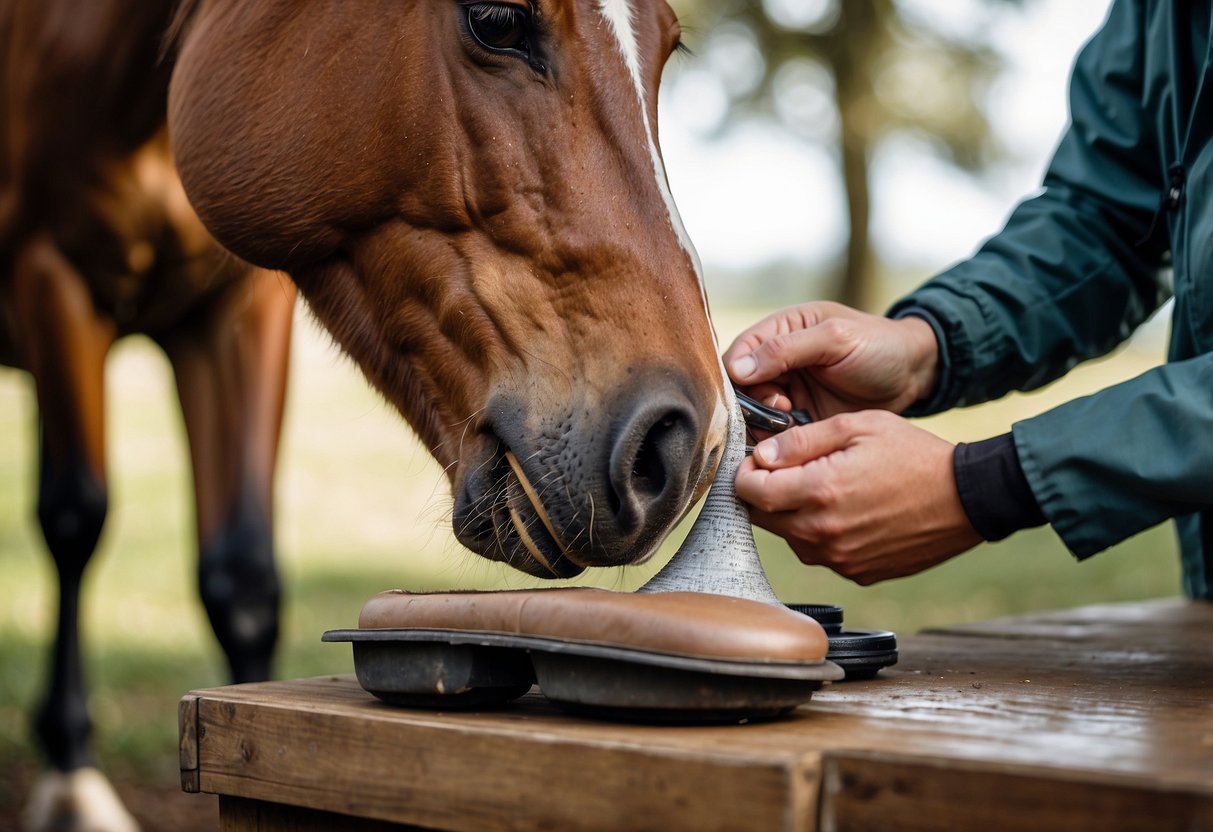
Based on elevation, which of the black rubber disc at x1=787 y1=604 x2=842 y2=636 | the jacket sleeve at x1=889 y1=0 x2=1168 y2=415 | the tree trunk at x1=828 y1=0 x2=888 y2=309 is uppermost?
the tree trunk at x1=828 y1=0 x2=888 y2=309

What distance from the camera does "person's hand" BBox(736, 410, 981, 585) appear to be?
4.51 ft

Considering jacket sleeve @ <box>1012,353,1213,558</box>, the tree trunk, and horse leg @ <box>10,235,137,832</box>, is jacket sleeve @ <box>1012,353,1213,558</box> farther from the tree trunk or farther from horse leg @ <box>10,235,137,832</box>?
the tree trunk

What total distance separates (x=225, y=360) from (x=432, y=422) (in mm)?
1633

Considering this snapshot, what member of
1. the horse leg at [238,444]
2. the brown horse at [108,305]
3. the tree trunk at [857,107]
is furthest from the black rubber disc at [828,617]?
the tree trunk at [857,107]

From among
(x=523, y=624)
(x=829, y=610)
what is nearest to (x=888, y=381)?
(x=829, y=610)

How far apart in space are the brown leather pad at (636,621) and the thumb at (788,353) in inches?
21.2

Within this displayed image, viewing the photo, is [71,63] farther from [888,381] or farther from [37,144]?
[888,381]

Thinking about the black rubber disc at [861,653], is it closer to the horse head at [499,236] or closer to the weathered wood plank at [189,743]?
the horse head at [499,236]

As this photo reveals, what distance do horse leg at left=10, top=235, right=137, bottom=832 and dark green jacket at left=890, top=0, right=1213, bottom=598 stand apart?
197 centimetres

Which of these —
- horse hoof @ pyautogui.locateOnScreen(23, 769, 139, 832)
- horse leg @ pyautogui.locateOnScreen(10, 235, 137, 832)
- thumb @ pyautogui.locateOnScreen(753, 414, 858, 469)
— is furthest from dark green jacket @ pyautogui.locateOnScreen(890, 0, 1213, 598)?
horse hoof @ pyautogui.locateOnScreen(23, 769, 139, 832)

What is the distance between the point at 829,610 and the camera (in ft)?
4.61

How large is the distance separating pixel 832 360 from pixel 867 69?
12310 mm

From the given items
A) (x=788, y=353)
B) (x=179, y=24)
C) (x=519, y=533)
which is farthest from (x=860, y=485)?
(x=179, y=24)

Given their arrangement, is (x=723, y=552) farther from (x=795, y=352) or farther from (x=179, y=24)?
(x=179, y=24)
